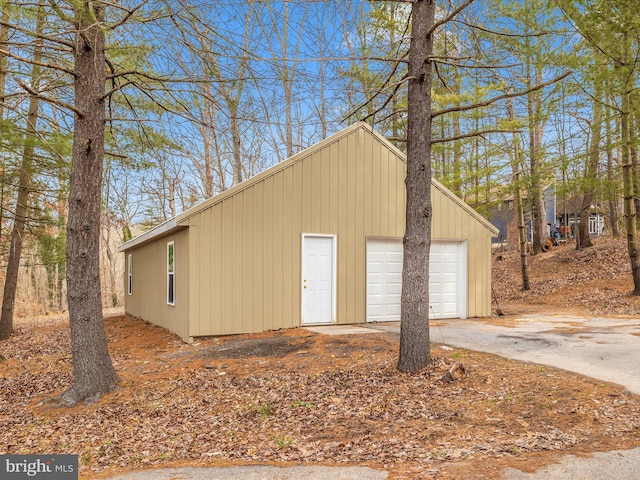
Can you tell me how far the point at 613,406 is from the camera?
14.6 ft

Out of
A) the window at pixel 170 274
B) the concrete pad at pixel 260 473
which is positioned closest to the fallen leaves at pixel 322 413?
the concrete pad at pixel 260 473

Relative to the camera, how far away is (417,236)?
583cm

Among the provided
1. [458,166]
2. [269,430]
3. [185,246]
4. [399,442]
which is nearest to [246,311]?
[185,246]

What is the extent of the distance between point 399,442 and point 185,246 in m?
6.56

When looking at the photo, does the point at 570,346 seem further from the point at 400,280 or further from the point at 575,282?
the point at 575,282

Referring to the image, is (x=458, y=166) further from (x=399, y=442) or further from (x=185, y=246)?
(x=399, y=442)

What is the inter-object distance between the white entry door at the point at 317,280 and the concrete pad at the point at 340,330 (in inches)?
12.3

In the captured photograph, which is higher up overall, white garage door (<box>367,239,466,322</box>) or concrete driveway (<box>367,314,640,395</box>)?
white garage door (<box>367,239,466,322</box>)

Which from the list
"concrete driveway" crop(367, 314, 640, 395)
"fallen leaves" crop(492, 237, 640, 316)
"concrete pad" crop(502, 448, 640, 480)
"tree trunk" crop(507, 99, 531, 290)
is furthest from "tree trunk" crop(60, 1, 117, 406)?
"tree trunk" crop(507, 99, 531, 290)

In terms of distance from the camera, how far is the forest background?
215 inches

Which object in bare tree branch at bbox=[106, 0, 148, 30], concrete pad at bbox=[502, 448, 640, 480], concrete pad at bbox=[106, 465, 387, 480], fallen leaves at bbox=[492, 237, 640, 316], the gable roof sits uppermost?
bare tree branch at bbox=[106, 0, 148, 30]

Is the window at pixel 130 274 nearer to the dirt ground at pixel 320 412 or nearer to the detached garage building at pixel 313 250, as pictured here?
the detached garage building at pixel 313 250

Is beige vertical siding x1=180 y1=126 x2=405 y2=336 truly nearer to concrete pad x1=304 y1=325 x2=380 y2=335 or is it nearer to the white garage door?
the white garage door

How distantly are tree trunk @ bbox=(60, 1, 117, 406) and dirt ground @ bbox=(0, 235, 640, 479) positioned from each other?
16.1 inches
